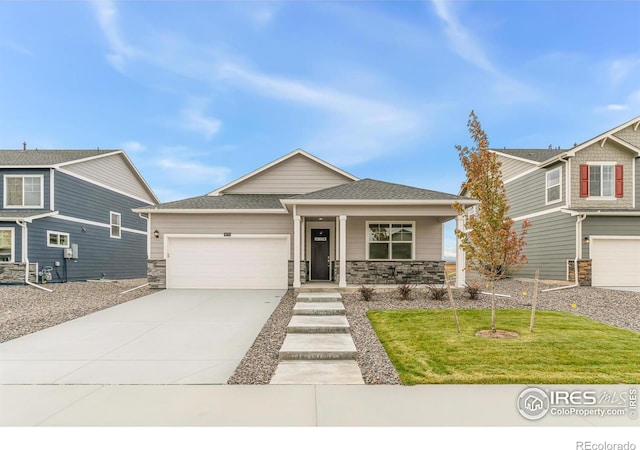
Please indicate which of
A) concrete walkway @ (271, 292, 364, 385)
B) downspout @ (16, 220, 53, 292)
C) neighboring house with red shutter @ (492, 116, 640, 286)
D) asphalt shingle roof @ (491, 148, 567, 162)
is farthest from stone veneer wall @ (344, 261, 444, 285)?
downspout @ (16, 220, 53, 292)

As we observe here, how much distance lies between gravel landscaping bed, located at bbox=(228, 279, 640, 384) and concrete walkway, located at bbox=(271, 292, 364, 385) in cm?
15

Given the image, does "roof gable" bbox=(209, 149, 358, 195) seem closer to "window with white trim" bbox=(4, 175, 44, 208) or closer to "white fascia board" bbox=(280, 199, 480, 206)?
"white fascia board" bbox=(280, 199, 480, 206)

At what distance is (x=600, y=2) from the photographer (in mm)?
8891

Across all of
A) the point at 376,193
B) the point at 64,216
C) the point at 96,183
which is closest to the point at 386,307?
the point at 376,193

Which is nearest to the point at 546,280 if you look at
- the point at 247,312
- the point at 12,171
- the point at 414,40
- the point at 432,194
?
the point at 432,194

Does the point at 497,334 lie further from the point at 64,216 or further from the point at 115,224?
the point at 115,224

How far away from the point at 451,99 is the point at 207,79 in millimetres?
11716

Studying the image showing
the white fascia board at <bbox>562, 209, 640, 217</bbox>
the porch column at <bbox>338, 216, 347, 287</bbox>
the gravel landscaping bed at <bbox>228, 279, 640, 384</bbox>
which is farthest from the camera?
the white fascia board at <bbox>562, 209, 640, 217</bbox>

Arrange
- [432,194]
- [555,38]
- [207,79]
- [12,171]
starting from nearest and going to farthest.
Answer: [555,38] < [432,194] < [12,171] < [207,79]

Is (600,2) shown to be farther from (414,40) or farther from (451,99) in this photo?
(451,99)

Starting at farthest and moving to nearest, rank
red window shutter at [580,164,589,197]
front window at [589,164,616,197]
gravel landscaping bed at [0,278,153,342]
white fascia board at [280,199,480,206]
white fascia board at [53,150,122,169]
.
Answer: white fascia board at [53,150,122,169], front window at [589,164,616,197], red window shutter at [580,164,589,197], white fascia board at [280,199,480,206], gravel landscaping bed at [0,278,153,342]

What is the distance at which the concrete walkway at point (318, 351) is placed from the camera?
14.9 ft

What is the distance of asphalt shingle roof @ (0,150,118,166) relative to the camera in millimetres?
14812
